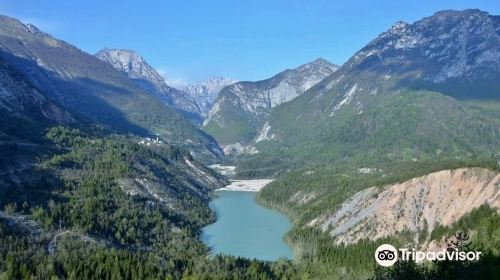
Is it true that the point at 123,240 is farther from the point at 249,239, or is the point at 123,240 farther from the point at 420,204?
the point at 420,204

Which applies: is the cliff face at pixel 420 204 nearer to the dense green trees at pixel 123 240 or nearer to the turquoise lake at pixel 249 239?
the dense green trees at pixel 123 240

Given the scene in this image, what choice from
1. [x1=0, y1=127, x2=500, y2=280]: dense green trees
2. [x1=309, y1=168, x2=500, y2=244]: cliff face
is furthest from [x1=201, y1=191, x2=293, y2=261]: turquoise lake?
[x1=309, y1=168, x2=500, y2=244]: cliff face

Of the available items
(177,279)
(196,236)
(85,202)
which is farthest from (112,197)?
(177,279)

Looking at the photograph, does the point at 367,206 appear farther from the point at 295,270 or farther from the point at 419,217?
the point at 295,270

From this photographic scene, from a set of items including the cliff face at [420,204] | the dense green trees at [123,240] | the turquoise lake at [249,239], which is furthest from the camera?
the turquoise lake at [249,239]

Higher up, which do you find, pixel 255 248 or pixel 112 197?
pixel 112 197

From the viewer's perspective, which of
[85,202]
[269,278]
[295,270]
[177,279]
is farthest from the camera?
[85,202]

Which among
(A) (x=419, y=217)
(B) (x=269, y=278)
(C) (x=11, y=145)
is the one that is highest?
(C) (x=11, y=145)

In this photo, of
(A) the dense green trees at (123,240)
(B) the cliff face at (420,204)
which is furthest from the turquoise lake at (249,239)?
(B) the cliff face at (420,204)

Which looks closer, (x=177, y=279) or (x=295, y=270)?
(x=177, y=279)
